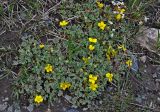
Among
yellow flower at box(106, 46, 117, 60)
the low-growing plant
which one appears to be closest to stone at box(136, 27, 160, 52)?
the low-growing plant

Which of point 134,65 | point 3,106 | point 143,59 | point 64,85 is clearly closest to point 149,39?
point 143,59

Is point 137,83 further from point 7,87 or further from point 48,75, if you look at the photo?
point 7,87

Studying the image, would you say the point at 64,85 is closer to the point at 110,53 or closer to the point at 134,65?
the point at 110,53

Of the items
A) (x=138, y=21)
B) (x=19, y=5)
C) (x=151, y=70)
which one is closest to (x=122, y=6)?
(x=138, y=21)

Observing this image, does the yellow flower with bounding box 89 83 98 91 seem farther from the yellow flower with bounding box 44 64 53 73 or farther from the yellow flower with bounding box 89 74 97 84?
the yellow flower with bounding box 44 64 53 73

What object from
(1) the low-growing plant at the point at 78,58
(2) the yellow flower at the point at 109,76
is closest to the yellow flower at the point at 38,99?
(1) the low-growing plant at the point at 78,58

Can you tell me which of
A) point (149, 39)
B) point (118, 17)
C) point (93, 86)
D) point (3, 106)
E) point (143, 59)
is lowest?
point (3, 106)
